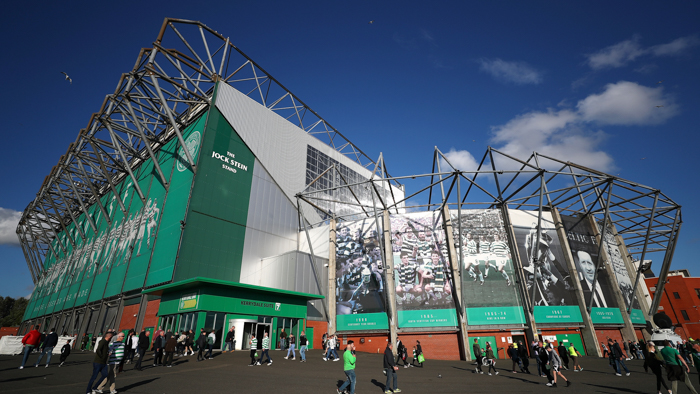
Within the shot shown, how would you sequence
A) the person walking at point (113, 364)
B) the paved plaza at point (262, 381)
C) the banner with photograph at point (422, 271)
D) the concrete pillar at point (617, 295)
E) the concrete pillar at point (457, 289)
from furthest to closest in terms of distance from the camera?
the concrete pillar at point (617, 295) → the banner with photograph at point (422, 271) → the concrete pillar at point (457, 289) → the paved plaza at point (262, 381) → the person walking at point (113, 364)

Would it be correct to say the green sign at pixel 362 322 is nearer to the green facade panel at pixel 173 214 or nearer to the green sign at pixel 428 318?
the green sign at pixel 428 318

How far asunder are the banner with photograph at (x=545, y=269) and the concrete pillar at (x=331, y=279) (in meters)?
18.1

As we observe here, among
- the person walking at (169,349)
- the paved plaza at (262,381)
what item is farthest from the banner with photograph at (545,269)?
the person walking at (169,349)

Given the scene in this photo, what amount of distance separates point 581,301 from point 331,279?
23.2 meters

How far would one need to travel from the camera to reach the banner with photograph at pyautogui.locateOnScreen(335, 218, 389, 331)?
30688mm

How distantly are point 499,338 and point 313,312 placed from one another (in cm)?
1656

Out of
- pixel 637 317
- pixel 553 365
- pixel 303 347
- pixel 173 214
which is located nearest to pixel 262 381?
pixel 303 347

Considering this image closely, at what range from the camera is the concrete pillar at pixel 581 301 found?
28000 mm

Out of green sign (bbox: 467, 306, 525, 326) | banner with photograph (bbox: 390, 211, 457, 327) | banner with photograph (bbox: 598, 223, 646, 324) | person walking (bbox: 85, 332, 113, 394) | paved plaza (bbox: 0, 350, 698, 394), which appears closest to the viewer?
person walking (bbox: 85, 332, 113, 394)

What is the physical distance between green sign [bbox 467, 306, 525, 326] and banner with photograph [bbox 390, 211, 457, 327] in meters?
1.61

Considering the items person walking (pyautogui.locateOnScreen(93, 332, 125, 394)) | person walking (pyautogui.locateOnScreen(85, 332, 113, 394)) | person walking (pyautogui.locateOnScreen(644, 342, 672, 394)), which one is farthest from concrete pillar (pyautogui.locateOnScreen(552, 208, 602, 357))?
person walking (pyautogui.locateOnScreen(85, 332, 113, 394))

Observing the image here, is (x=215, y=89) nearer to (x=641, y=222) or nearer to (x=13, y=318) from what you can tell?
(x=641, y=222)

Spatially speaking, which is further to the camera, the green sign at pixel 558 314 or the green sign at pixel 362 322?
the green sign at pixel 362 322

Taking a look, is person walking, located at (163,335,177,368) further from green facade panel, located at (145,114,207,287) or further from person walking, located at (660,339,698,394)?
person walking, located at (660,339,698,394)
